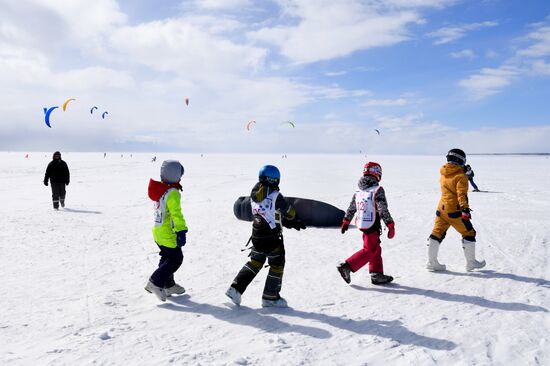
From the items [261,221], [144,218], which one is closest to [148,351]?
[261,221]

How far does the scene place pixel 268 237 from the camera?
470cm

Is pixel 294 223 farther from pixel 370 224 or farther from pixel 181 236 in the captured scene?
pixel 370 224

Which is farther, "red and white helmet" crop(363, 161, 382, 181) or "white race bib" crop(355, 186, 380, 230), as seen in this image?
"red and white helmet" crop(363, 161, 382, 181)

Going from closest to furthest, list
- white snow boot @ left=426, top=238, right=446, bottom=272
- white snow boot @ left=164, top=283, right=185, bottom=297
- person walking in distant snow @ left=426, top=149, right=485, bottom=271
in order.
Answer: white snow boot @ left=164, top=283, right=185, bottom=297, person walking in distant snow @ left=426, top=149, right=485, bottom=271, white snow boot @ left=426, top=238, right=446, bottom=272

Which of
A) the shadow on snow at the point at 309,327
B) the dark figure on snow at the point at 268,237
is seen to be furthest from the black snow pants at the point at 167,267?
the dark figure on snow at the point at 268,237

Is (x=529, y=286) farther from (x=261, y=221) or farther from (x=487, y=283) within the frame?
(x=261, y=221)

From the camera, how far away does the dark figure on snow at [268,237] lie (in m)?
4.66

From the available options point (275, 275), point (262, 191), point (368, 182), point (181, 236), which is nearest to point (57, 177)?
point (181, 236)

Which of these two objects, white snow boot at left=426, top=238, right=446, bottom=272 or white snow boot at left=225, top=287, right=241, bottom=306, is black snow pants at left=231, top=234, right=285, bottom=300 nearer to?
white snow boot at left=225, top=287, right=241, bottom=306

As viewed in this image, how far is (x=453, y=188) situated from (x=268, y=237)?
304cm

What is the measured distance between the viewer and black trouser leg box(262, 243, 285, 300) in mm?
4719

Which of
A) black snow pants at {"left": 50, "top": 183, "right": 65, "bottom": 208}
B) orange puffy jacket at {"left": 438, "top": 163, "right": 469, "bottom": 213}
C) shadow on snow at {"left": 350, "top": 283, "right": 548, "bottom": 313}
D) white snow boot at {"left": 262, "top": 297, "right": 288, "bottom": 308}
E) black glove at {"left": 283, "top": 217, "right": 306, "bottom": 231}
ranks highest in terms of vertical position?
orange puffy jacket at {"left": 438, "top": 163, "right": 469, "bottom": 213}

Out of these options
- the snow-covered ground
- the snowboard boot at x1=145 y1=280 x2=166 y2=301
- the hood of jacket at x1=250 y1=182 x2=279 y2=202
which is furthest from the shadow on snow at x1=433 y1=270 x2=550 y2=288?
the snowboard boot at x1=145 y1=280 x2=166 y2=301

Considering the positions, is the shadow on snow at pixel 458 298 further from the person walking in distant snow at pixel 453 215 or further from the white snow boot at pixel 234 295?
the white snow boot at pixel 234 295
